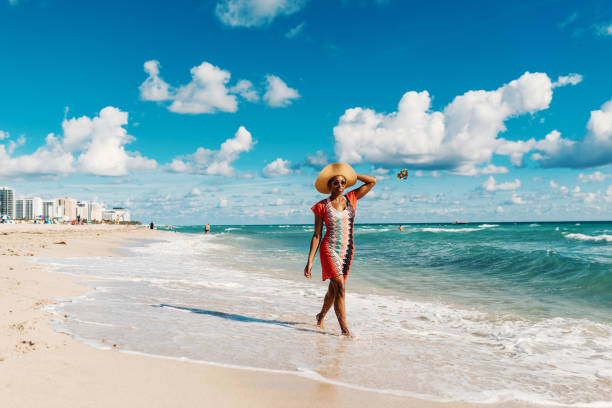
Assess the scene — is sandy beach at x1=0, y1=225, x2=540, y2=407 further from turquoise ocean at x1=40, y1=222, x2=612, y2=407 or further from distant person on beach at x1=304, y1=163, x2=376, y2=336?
distant person on beach at x1=304, y1=163, x2=376, y2=336

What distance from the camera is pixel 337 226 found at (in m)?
5.02

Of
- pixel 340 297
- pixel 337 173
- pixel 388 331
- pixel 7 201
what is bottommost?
pixel 388 331

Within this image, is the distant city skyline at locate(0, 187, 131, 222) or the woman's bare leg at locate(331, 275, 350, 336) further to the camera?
the distant city skyline at locate(0, 187, 131, 222)

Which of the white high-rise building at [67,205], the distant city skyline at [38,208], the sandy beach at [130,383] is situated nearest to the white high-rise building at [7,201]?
the distant city skyline at [38,208]

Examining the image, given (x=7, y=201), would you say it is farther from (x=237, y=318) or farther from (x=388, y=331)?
(x=388, y=331)

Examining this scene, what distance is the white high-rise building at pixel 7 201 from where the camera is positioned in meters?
158

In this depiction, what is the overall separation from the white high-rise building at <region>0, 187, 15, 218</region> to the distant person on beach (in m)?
192

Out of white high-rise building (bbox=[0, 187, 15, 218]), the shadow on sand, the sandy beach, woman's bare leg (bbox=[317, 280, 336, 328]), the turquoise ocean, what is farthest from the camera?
white high-rise building (bbox=[0, 187, 15, 218])

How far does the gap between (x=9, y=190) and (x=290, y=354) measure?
196m

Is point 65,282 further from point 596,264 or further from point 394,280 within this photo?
point 596,264

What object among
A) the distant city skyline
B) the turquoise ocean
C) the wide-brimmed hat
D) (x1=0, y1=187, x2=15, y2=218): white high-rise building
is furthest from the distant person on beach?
(x1=0, y1=187, x2=15, y2=218): white high-rise building

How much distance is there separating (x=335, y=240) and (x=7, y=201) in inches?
7707

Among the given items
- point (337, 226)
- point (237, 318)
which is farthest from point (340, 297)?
point (237, 318)

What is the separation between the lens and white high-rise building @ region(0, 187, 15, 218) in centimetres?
15825
